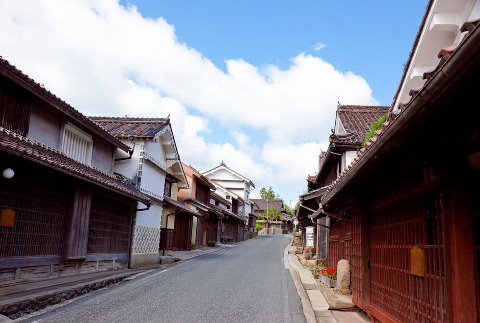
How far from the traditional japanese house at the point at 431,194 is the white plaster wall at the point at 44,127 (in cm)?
983

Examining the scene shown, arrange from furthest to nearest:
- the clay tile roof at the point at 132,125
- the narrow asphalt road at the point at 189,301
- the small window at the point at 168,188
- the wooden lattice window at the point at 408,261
Result: 1. the small window at the point at 168,188
2. the clay tile roof at the point at 132,125
3. the narrow asphalt road at the point at 189,301
4. the wooden lattice window at the point at 408,261

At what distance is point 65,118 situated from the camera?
1373 centimetres

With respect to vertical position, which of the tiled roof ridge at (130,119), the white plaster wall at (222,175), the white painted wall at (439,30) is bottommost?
the white painted wall at (439,30)

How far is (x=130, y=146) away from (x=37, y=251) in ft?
29.1

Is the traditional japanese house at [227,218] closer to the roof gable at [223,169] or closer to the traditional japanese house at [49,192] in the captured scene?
the roof gable at [223,169]

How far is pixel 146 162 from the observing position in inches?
794

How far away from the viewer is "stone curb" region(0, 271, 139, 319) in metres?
8.18

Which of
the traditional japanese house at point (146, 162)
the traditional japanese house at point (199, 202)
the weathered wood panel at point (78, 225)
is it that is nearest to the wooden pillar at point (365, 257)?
the weathered wood panel at point (78, 225)

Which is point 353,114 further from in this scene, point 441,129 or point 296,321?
point 441,129

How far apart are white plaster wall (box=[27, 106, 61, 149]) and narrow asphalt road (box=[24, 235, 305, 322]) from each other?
17.6ft

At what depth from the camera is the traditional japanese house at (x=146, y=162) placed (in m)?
19.2

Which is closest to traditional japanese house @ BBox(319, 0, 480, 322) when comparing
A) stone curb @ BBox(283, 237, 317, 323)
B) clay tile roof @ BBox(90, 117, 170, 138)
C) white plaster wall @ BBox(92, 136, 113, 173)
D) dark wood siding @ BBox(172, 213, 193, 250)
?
stone curb @ BBox(283, 237, 317, 323)

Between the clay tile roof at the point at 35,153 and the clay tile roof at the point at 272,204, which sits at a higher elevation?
the clay tile roof at the point at 272,204

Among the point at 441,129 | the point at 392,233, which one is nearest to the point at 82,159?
the point at 392,233
